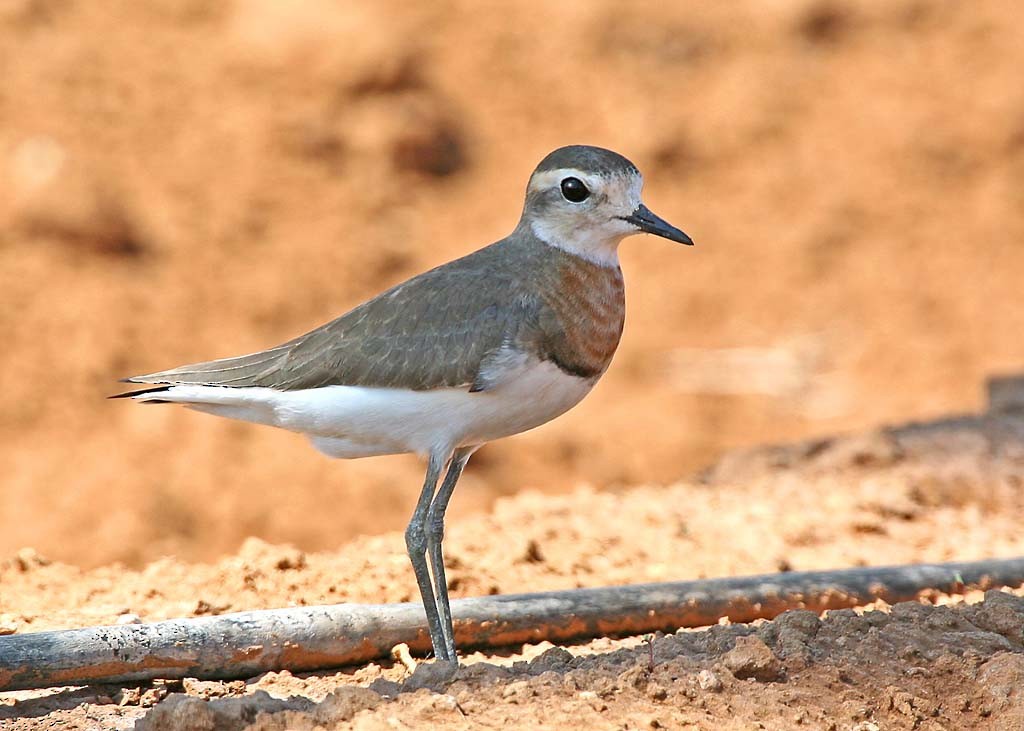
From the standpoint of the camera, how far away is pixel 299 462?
A: 9.84 meters

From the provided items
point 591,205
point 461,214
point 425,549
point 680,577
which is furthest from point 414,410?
point 461,214

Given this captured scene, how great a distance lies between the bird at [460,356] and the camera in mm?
4703

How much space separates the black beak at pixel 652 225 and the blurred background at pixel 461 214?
199 inches

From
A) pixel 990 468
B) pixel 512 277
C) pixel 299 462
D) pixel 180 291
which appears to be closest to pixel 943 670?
pixel 512 277

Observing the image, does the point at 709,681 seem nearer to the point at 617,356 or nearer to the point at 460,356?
the point at 460,356

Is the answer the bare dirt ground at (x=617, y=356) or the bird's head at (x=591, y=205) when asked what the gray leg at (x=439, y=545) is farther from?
the bird's head at (x=591, y=205)

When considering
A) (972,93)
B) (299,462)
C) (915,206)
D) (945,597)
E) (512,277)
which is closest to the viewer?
(512,277)

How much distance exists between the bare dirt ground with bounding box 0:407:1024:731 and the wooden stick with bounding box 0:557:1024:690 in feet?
0.22

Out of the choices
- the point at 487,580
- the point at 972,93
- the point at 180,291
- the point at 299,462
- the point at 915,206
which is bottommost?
the point at 487,580

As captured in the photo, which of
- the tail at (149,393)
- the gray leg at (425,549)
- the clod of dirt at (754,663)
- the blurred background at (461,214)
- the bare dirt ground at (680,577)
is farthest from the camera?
the blurred background at (461,214)

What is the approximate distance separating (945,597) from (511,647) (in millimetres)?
1771

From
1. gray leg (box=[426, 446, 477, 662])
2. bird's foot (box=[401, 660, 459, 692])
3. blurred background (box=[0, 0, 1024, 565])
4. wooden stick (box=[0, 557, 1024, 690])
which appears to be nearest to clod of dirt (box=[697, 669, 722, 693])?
bird's foot (box=[401, 660, 459, 692])

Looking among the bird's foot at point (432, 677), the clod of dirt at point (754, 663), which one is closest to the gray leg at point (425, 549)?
the bird's foot at point (432, 677)

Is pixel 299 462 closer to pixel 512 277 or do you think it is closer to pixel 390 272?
pixel 390 272
